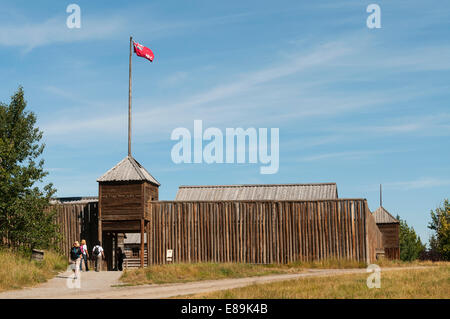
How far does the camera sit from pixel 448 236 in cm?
6612

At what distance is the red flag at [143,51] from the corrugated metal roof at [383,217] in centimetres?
3021

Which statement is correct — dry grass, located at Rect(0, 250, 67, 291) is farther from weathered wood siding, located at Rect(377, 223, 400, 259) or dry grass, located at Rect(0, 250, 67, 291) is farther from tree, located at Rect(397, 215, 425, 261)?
tree, located at Rect(397, 215, 425, 261)

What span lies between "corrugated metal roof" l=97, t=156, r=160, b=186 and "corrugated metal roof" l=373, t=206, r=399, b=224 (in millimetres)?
29374

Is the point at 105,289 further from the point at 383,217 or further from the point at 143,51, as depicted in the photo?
the point at 383,217

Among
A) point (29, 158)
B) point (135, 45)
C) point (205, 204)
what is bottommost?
point (205, 204)

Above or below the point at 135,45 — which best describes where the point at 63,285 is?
below

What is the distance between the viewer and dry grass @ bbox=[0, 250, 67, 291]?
22.6 meters

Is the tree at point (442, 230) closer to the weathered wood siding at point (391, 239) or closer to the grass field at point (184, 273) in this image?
the weathered wood siding at point (391, 239)

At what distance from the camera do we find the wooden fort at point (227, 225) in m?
35.4

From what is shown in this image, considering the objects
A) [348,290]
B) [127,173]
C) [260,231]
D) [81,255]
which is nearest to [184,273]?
[81,255]

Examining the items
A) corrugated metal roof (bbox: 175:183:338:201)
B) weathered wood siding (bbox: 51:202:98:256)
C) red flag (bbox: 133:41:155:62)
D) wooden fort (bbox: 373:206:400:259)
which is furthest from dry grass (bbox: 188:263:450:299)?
wooden fort (bbox: 373:206:400:259)

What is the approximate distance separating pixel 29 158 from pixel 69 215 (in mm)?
4696
